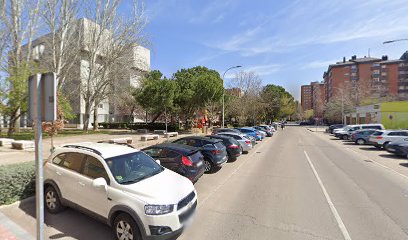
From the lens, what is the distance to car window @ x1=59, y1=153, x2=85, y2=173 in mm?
5055

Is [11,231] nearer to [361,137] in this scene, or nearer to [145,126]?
[361,137]

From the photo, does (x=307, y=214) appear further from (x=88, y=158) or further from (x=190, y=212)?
(x=88, y=158)

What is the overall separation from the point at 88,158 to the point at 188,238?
2614 mm

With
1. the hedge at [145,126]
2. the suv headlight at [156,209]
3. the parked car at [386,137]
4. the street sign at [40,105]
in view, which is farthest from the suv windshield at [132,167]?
the hedge at [145,126]

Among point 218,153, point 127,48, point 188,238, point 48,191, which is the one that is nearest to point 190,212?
point 188,238

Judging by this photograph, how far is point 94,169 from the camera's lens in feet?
15.7

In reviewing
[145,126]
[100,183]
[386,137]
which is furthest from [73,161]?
[145,126]

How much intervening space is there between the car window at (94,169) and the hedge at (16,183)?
2.18 m

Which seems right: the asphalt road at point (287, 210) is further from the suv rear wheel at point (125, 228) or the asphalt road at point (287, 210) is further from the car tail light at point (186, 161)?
the car tail light at point (186, 161)

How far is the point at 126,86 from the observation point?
1271 inches

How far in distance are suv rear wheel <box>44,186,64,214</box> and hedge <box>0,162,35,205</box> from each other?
753 mm

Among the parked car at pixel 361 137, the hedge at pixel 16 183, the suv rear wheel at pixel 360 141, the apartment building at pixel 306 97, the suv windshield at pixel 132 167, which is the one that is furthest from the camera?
the apartment building at pixel 306 97

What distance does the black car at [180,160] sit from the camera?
7.26 m

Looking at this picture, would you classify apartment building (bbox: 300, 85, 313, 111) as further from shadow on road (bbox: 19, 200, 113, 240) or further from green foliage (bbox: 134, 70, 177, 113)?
shadow on road (bbox: 19, 200, 113, 240)
